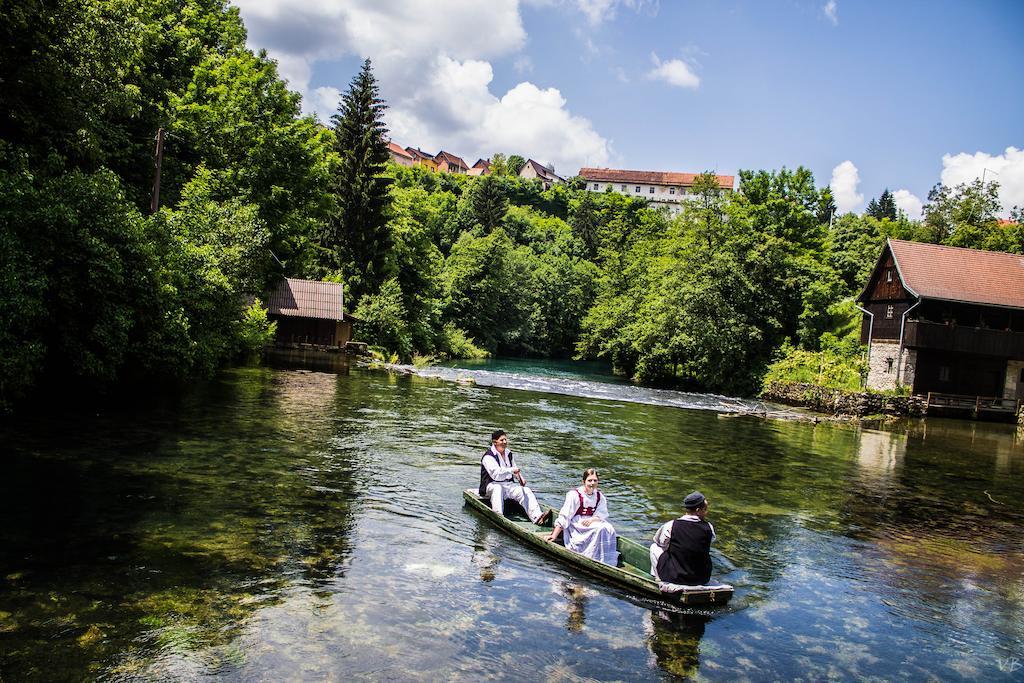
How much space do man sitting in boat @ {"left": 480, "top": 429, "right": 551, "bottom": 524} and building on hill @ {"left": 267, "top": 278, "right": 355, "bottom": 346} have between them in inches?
1467

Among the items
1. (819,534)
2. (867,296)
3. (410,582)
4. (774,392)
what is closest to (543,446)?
(819,534)

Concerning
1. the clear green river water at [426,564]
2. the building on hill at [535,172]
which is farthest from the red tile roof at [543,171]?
the clear green river water at [426,564]

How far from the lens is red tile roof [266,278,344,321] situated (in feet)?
159

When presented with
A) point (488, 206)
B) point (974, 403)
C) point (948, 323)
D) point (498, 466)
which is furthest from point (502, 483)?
point (488, 206)

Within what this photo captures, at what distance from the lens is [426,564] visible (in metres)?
11.1

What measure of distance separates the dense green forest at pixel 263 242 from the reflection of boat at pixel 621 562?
12637 millimetres

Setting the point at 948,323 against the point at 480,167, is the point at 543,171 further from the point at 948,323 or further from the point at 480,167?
the point at 948,323

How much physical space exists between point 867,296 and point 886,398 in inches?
368

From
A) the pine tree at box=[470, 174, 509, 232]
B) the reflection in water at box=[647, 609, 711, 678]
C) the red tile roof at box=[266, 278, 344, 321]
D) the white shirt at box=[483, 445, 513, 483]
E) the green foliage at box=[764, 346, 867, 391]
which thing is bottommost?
the reflection in water at box=[647, 609, 711, 678]

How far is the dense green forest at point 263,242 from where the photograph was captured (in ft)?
63.8

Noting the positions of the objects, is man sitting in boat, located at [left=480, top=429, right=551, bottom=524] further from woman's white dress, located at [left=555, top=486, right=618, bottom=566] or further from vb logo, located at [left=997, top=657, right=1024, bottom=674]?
vb logo, located at [left=997, top=657, right=1024, bottom=674]

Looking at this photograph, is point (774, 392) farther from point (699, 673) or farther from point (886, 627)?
point (699, 673)

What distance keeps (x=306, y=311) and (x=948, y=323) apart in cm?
4123

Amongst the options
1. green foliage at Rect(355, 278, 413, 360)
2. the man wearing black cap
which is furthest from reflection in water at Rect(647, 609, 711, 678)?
green foliage at Rect(355, 278, 413, 360)
